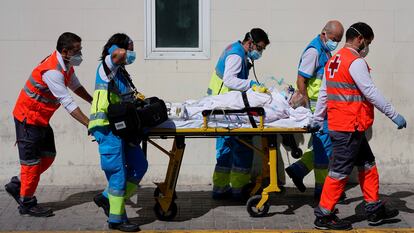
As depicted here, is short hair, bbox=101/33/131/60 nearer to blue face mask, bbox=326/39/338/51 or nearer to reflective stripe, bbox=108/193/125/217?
reflective stripe, bbox=108/193/125/217

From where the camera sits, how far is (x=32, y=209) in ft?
26.1

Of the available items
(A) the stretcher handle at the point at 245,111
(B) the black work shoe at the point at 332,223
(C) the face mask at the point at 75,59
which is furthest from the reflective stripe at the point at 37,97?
(B) the black work shoe at the point at 332,223

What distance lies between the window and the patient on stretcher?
1.41 meters

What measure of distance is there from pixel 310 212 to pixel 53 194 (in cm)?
271

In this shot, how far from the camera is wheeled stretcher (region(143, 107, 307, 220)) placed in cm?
757

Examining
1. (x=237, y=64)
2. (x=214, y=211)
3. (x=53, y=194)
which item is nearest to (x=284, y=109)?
(x=237, y=64)

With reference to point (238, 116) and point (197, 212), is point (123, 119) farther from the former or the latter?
point (197, 212)

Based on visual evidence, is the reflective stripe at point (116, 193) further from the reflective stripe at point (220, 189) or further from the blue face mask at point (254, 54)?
the blue face mask at point (254, 54)

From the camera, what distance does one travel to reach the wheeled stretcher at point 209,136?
24.8 ft

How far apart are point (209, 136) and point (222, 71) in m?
0.87

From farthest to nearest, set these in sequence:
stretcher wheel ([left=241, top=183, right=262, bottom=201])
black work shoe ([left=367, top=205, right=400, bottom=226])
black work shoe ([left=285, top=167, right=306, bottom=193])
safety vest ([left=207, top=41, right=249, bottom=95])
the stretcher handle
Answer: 1. black work shoe ([left=285, top=167, right=306, bottom=193])
2. stretcher wheel ([left=241, top=183, right=262, bottom=201])
3. safety vest ([left=207, top=41, right=249, bottom=95])
4. the stretcher handle
5. black work shoe ([left=367, top=205, right=400, bottom=226])

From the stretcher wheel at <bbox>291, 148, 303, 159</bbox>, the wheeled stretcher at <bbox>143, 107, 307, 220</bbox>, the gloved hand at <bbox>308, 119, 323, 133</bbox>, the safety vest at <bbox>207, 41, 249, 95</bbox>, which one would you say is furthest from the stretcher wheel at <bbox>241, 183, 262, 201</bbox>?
the gloved hand at <bbox>308, 119, 323, 133</bbox>

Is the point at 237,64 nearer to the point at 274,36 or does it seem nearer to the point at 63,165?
the point at 274,36

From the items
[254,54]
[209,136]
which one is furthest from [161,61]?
[209,136]
